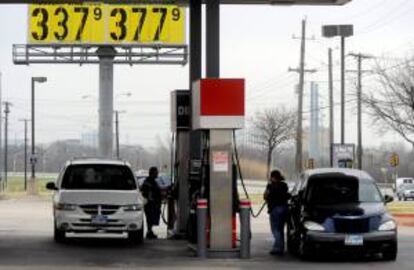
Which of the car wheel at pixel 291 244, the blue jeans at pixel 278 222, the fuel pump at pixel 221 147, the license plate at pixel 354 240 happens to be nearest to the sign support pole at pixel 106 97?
the car wheel at pixel 291 244

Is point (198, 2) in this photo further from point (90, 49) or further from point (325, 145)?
point (325, 145)

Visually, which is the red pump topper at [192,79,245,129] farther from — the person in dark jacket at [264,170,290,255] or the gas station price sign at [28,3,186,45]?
the gas station price sign at [28,3,186,45]

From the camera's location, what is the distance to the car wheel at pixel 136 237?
2114 cm

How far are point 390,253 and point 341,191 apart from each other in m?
1.67

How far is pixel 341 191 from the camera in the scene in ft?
62.3

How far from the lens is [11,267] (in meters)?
16.2

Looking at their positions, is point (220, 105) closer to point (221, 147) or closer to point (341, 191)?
point (221, 147)

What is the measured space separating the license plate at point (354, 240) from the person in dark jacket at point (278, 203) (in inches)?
73.1

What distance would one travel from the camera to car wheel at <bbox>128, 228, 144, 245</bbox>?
21141 millimetres

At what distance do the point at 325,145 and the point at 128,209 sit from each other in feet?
362

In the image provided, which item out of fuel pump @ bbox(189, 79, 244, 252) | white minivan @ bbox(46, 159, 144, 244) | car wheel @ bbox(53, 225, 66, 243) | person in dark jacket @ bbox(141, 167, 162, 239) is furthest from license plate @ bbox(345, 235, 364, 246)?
car wheel @ bbox(53, 225, 66, 243)

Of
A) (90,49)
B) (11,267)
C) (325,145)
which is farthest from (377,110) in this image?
(325,145)

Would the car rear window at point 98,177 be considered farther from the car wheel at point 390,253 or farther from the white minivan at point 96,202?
the car wheel at point 390,253

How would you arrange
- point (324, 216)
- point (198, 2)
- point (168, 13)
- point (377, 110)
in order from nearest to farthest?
point (324, 216), point (198, 2), point (377, 110), point (168, 13)
